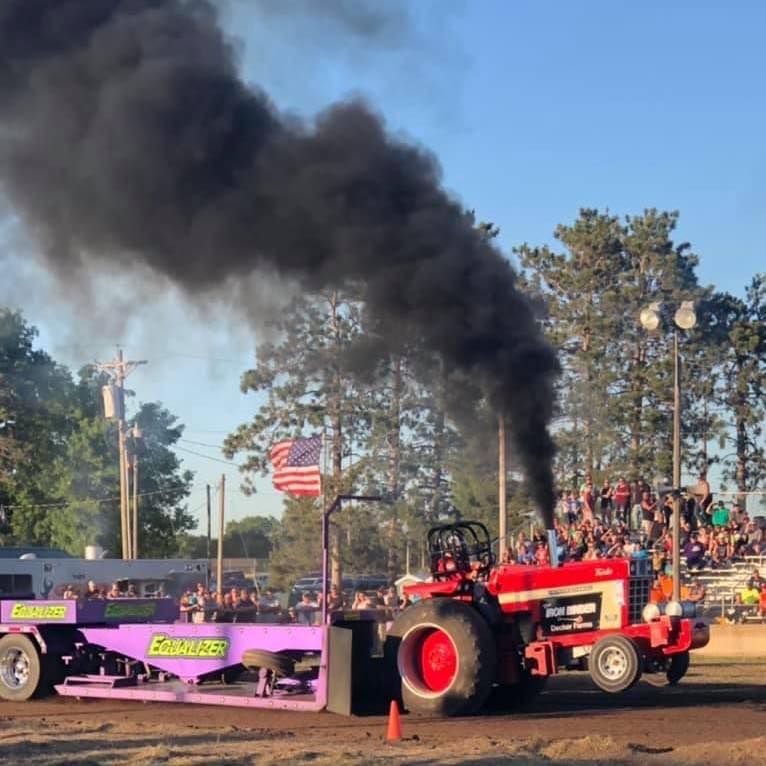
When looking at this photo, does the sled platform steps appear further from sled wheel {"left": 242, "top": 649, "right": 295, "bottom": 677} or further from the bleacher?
the bleacher

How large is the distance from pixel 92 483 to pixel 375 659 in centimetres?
4812

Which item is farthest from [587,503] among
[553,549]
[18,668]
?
[18,668]

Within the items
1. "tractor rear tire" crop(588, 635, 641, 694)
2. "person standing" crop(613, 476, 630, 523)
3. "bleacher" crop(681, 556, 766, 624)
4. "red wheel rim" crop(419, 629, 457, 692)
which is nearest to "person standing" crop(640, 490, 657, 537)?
"person standing" crop(613, 476, 630, 523)

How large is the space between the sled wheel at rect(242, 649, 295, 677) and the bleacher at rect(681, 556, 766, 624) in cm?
1421

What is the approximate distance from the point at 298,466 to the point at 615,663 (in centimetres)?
1405

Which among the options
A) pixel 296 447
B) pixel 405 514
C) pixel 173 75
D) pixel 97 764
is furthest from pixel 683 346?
pixel 97 764

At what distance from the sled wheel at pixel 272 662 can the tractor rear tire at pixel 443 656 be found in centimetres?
105

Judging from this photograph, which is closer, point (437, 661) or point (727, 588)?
point (437, 661)

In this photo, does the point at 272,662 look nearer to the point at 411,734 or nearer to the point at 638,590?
the point at 411,734

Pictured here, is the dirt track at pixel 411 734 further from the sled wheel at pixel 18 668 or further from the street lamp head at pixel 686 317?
the street lamp head at pixel 686 317

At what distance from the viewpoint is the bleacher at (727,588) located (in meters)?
26.2

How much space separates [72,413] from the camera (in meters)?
55.3

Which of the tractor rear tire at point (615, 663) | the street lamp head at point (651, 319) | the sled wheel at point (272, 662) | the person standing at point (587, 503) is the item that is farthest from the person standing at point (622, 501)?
the sled wheel at point (272, 662)

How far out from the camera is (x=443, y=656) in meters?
13.6
